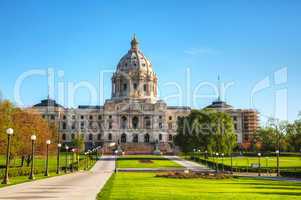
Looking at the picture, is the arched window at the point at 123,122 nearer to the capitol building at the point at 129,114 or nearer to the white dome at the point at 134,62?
the capitol building at the point at 129,114

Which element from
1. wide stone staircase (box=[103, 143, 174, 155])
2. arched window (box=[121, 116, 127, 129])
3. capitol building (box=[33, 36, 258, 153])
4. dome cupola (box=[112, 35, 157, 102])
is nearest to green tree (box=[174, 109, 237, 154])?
wide stone staircase (box=[103, 143, 174, 155])

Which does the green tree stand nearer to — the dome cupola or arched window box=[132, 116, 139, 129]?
arched window box=[132, 116, 139, 129]

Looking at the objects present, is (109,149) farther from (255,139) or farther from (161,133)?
(255,139)

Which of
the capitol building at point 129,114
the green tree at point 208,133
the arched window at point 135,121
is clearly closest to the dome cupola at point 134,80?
the capitol building at point 129,114

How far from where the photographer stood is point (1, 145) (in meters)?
55.9

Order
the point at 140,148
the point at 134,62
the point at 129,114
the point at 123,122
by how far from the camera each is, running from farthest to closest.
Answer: the point at 134,62 → the point at 123,122 → the point at 129,114 → the point at 140,148

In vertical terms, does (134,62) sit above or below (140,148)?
above

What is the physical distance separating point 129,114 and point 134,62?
19620 mm

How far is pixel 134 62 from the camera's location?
17162 centimetres

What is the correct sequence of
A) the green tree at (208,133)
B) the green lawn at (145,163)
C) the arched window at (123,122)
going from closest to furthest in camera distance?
the green lawn at (145,163) → the green tree at (208,133) → the arched window at (123,122)

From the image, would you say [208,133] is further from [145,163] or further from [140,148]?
[140,148]

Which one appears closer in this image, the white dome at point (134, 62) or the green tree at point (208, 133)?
the green tree at point (208, 133)

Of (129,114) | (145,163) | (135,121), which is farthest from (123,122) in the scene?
(145,163)

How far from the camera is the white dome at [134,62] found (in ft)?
560
